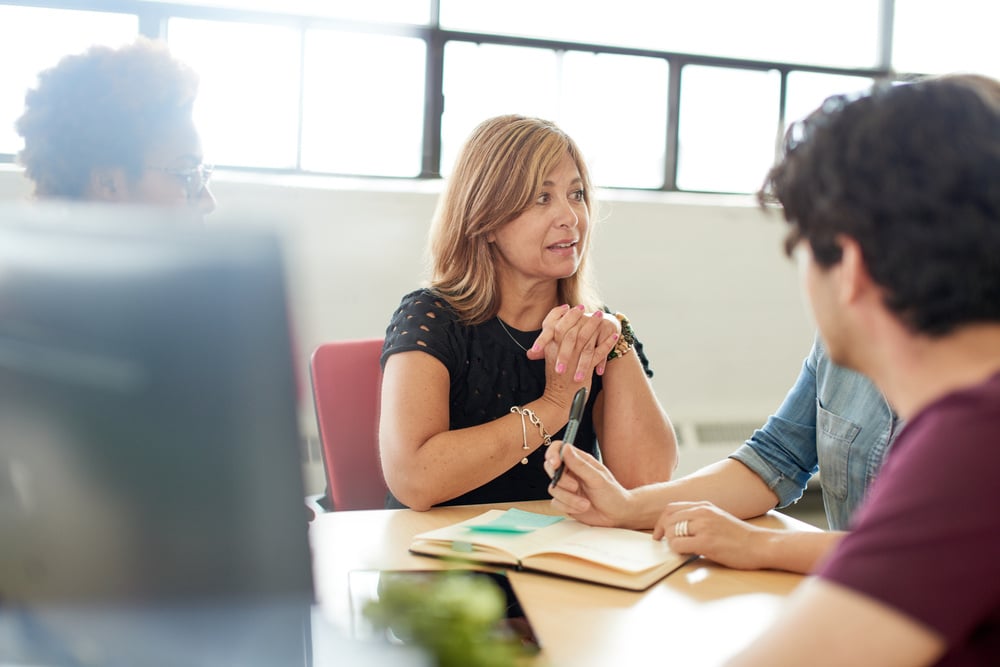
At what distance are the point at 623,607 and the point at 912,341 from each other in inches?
18.5

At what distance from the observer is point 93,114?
137 centimetres

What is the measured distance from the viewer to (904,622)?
0.60 meters

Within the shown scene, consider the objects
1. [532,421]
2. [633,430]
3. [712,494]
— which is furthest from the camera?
[633,430]

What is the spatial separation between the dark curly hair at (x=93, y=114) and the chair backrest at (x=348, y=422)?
1.80 ft

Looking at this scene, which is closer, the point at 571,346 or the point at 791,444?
the point at 791,444

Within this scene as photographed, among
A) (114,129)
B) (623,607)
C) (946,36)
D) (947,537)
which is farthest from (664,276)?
(947,537)

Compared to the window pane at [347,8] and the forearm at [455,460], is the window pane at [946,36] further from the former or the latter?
the forearm at [455,460]

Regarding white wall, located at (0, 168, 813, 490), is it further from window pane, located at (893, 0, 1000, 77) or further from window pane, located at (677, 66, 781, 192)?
window pane, located at (893, 0, 1000, 77)

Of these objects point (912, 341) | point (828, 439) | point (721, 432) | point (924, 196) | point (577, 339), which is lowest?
point (721, 432)

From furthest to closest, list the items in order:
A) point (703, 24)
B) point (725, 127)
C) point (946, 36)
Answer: point (946, 36)
point (725, 127)
point (703, 24)

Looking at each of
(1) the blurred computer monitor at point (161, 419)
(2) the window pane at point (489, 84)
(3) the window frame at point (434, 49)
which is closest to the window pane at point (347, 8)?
(3) the window frame at point (434, 49)

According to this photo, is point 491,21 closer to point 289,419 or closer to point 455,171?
point 455,171

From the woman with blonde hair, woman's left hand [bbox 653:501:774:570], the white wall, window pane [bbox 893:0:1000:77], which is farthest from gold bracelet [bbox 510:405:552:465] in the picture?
window pane [bbox 893:0:1000:77]

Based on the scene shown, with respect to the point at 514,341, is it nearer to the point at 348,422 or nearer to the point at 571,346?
the point at 571,346
